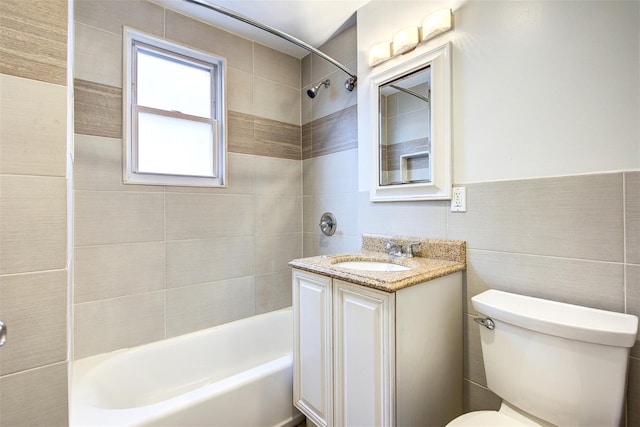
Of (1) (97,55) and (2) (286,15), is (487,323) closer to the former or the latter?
(2) (286,15)

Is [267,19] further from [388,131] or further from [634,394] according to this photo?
[634,394]

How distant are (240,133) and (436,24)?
147 centimetres

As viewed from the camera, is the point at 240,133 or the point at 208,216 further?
the point at 240,133

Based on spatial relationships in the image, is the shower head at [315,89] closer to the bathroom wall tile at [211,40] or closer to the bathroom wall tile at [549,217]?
the bathroom wall tile at [211,40]

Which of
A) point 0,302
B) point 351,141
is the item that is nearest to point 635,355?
point 351,141

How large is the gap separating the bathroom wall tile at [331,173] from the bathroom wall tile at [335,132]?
0.05 meters

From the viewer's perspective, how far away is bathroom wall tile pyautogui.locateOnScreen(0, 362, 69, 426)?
A: 0.73 meters

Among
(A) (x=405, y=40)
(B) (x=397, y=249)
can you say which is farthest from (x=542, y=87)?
(B) (x=397, y=249)

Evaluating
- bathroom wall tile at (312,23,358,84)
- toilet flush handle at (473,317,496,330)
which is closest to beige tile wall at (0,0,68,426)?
toilet flush handle at (473,317,496,330)

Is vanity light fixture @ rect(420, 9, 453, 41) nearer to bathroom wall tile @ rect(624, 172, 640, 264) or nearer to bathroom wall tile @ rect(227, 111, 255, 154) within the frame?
bathroom wall tile @ rect(624, 172, 640, 264)

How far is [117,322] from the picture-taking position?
5.57 ft

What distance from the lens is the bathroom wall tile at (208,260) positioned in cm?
190

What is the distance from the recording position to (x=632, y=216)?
0.95 m

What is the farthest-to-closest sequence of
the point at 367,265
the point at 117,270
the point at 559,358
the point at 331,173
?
the point at 331,173
the point at 117,270
the point at 367,265
the point at 559,358
